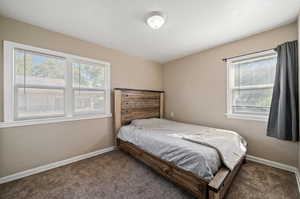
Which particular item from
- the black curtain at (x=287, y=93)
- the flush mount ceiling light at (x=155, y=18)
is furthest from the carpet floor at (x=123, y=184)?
the flush mount ceiling light at (x=155, y=18)

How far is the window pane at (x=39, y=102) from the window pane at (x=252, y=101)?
3596 mm

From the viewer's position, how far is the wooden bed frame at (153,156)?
1337 mm

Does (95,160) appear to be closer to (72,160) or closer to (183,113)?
(72,160)

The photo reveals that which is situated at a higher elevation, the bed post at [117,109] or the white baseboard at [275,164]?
the bed post at [117,109]

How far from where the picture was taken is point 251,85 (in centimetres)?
244

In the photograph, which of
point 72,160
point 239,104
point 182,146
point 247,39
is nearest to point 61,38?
point 72,160

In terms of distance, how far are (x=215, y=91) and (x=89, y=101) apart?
2898 mm

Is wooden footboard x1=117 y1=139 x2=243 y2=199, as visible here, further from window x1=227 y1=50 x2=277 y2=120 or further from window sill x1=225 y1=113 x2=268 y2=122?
window x1=227 y1=50 x2=277 y2=120

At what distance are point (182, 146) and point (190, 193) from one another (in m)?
0.58

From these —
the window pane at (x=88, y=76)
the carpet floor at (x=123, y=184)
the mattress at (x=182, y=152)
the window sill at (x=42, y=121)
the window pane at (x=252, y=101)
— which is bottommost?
the carpet floor at (x=123, y=184)

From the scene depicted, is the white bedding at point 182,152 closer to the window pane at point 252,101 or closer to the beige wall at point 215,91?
the beige wall at point 215,91

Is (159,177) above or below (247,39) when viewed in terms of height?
below

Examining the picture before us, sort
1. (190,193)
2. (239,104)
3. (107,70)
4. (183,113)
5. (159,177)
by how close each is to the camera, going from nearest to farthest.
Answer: (190,193)
(159,177)
(239,104)
(107,70)
(183,113)

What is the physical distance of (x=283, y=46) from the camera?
199 cm
